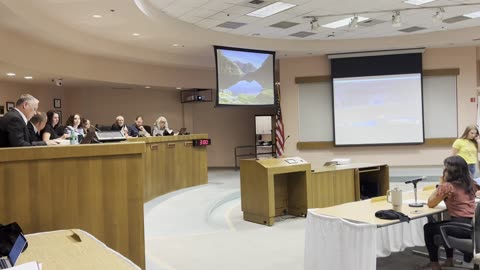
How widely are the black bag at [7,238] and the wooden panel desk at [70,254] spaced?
82mm

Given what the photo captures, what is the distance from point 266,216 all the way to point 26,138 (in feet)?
11.1

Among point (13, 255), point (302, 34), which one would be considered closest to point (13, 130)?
point (13, 255)

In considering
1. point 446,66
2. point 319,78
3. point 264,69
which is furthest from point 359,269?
point 446,66

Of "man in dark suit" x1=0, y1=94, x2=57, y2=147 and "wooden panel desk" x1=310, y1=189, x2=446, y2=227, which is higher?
"man in dark suit" x1=0, y1=94, x2=57, y2=147

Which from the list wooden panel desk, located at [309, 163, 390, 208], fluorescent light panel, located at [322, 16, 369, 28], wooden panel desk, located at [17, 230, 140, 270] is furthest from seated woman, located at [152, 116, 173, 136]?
wooden panel desk, located at [17, 230, 140, 270]

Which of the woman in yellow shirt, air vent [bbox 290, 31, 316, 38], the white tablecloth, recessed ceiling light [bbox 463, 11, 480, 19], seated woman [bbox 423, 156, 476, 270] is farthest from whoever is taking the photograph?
air vent [bbox 290, 31, 316, 38]

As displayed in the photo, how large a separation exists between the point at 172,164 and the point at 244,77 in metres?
2.82

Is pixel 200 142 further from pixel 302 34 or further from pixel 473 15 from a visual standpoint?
pixel 473 15

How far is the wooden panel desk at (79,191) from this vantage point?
242 cm

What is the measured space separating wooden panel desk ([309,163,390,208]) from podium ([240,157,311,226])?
8.0 inches

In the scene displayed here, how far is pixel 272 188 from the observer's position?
18.5ft

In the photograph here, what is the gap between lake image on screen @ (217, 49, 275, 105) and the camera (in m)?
9.09

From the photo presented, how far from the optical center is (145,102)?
38.5 feet

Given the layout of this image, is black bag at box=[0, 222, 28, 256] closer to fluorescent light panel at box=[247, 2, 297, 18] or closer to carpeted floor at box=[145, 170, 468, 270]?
carpeted floor at box=[145, 170, 468, 270]
